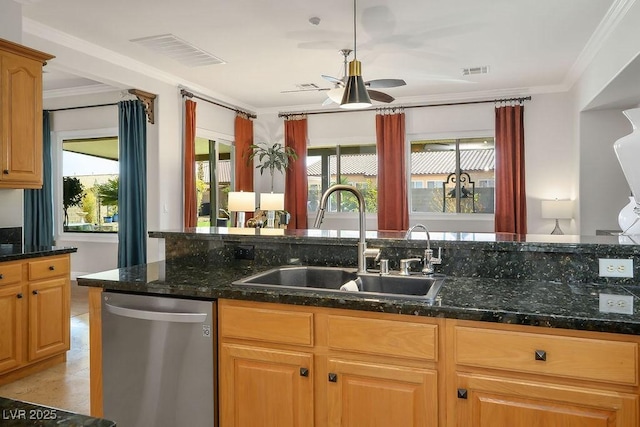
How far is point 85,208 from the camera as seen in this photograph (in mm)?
6820

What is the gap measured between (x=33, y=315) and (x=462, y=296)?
3.00m

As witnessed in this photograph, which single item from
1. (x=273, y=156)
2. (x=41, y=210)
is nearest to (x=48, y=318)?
(x=41, y=210)

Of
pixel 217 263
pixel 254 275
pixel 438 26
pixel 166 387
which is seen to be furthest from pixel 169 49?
pixel 166 387

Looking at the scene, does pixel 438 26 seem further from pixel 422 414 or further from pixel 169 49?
pixel 422 414

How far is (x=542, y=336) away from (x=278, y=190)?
20.7 feet

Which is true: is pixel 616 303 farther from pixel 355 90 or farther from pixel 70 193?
pixel 70 193

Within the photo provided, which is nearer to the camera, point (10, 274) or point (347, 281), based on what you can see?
point (347, 281)

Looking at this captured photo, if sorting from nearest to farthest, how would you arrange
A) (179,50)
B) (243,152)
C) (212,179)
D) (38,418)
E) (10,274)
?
(38,418) < (10,274) < (179,50) < (212,179) < (243,152)

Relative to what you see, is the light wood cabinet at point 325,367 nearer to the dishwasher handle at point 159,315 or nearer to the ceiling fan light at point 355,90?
the dishwasher handle at point 159,315

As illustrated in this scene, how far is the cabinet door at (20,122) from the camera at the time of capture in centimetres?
322

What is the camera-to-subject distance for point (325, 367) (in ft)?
5.38

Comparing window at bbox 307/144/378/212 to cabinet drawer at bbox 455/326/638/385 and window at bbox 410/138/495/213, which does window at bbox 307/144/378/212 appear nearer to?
window at bbox 410/138/495/213

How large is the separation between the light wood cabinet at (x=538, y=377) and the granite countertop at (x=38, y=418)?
1.14 metres

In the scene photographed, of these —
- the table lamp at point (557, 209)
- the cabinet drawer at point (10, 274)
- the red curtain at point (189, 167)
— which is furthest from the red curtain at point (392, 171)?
the cabinet drawer at point (10, 274)
